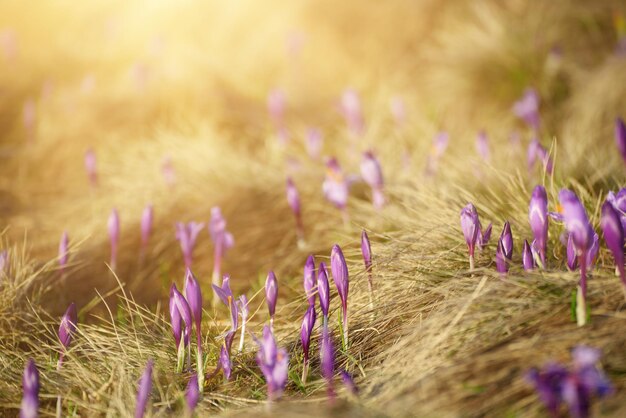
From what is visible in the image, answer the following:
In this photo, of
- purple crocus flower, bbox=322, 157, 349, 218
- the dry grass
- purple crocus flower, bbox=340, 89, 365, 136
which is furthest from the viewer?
purple crocus flower, bbox=340, 89, 365, 136

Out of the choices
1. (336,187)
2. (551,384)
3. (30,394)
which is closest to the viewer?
(551,384)

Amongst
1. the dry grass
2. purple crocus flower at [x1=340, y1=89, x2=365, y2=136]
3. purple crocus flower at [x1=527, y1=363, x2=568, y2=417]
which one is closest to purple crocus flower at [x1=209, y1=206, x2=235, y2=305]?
the dry grass

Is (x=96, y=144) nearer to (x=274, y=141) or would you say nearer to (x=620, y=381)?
(x=274, y=141)

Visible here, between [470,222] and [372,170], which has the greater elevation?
[372,170]

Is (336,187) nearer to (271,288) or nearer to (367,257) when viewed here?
(367,257)

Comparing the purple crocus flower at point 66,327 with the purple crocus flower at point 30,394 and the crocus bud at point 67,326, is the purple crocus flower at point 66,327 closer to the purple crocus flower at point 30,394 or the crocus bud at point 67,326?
the crocus bud at point 67,326

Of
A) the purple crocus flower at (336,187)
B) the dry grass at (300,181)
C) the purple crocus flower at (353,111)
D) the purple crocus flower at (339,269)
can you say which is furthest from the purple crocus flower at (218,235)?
the purple crocus flower at (353,111)

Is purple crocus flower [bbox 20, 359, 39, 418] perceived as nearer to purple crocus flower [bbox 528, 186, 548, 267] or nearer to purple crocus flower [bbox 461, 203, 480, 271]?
purple crocus flower [bbox 461, 203, 480, 271]

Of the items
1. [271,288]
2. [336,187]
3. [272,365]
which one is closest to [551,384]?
[272,365]

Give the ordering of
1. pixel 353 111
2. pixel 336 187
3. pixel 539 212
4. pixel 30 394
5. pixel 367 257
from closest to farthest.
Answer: pixel 30 394 → pixel 539 212 → pixel 367 257 → pixel 336 187 → pixel 353 111

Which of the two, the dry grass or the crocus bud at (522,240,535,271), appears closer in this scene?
the dry grass
